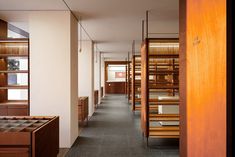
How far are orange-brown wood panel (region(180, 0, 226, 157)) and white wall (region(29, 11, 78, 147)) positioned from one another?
3257 millimetres

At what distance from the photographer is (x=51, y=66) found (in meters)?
5.10

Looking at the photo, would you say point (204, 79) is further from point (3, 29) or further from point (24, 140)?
point (3, 29)

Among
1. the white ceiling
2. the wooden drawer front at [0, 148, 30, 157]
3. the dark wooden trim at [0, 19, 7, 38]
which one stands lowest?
the wooden drawer front at [0, 148, 30, 157]

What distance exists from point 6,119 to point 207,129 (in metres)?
3.21

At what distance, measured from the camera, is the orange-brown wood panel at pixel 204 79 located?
138 cm

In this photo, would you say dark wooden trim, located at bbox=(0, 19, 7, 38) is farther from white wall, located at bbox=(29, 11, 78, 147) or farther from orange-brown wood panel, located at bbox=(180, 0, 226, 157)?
orange-brown wood panel, located at bbox=(180, 0, 226, 157)

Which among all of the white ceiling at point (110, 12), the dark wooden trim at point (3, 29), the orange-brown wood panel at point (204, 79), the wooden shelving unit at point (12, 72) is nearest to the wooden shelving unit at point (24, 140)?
the orange-brown wood panel at point (204, 79)

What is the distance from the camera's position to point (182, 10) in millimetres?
2271

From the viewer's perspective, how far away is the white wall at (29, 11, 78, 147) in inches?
200

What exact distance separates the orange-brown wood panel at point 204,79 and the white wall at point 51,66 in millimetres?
3257

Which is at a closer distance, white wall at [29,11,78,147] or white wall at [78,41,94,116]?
white wall at [29,11,78,147]
